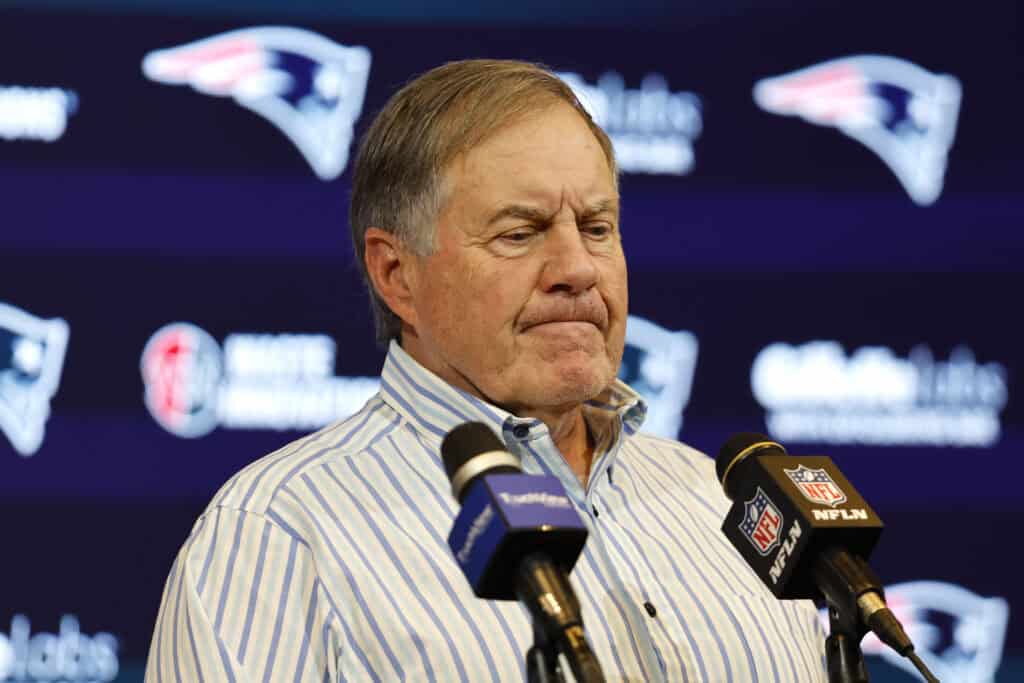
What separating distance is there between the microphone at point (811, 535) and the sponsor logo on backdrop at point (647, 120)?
5.35 ft

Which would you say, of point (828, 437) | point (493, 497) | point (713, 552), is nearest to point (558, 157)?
point (713, 552)

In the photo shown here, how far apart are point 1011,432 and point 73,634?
2.03 meters

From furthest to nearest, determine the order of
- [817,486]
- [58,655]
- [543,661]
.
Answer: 1. [58,655]
2. [817,486]
3. [543,661]

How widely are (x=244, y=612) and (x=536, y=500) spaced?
0.56 metres

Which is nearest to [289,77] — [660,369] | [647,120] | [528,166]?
[647,120]

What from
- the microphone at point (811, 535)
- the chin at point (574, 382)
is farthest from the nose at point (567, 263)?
the microphone at point (811, 535)

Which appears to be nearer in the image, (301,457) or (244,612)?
(244,612)

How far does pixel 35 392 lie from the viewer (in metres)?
2.96

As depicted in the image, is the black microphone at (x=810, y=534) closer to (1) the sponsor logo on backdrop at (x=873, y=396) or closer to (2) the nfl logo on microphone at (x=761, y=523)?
(2) the nfl logo on microphone at (x=761, y=523)

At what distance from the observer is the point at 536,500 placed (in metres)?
1.33

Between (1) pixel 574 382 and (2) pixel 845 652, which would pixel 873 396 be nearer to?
(1) pixel 574 382

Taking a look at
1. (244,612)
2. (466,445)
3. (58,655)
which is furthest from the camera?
(58,655)

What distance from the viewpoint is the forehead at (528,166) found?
1.97 m

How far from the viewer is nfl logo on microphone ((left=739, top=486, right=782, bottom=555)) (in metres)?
1.54
